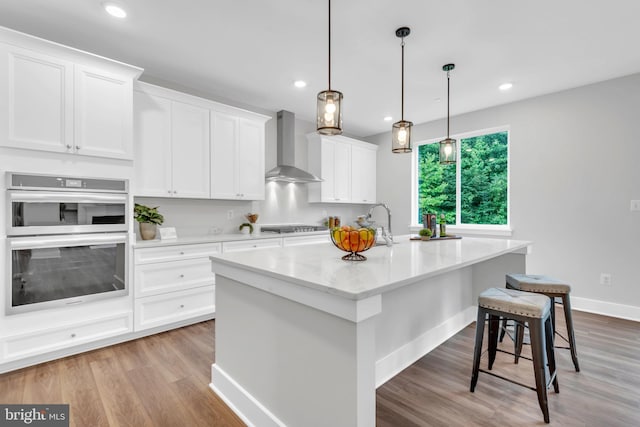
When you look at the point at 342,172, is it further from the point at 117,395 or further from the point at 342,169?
the point at 117,395

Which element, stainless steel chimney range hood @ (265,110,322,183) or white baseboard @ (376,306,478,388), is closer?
white baseboard @ (376,306,478,388)

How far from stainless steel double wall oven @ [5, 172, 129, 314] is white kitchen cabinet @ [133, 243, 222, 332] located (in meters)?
0.17

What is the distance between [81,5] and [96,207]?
1.48m

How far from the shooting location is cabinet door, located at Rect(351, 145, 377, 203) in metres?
5.32

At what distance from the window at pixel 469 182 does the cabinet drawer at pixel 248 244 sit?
2674mm

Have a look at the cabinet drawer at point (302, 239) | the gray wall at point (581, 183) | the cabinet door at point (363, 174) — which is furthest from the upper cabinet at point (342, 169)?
the gray wall at point (581, 183)

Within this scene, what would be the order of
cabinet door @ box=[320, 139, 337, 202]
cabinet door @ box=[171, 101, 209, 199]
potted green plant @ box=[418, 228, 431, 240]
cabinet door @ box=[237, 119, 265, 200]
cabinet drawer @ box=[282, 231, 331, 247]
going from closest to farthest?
potted green plant @ box=[418, 228, 431, 240] < cabinet door @ box=[171, 101, 209, 199] < cabinet door @ box=[237, 119, 265, 200] < cabinet drawer @ box=[282, 231, 331, 247] < cabinet door @ box=[320, 139, 337, 202]

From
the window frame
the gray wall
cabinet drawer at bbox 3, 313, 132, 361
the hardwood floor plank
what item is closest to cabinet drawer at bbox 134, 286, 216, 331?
cabinet drawer at bbox 3, 313, 132, 361

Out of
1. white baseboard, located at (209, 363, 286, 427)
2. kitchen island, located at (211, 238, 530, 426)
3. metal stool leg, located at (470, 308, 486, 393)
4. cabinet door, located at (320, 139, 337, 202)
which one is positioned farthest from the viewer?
cabinet door, located at (320, 139, 337, 202)

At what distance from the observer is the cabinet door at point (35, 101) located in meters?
2.16

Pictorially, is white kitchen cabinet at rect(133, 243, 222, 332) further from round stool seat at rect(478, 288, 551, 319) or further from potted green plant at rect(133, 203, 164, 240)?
round stool seat at rect(478, 288, 551, 319)

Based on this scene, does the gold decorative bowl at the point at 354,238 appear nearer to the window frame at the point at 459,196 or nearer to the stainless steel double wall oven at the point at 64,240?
the stainless steel double wall oven at the point at 64,240

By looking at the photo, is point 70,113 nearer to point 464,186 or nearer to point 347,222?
point 347,222

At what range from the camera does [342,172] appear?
5.12 meters
